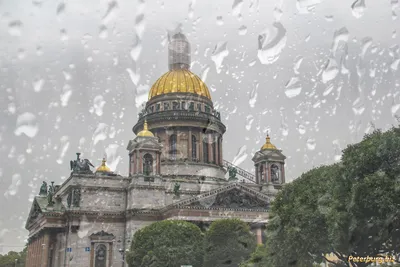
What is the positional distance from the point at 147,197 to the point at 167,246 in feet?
43.5

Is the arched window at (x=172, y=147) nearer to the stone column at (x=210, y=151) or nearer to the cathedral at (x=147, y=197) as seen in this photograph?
the cathedral at (x=147, y=197)

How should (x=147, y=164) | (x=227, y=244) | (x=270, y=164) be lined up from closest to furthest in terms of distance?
(x=227, y=244), (x=147, y=164), (x=270, y=164)

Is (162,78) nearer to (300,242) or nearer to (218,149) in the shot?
(218,149)

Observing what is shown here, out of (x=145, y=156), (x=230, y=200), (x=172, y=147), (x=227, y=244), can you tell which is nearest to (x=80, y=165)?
(x=145, y=156)

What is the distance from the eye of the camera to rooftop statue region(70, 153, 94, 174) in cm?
5680

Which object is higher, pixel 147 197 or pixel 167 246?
pixel 147 197

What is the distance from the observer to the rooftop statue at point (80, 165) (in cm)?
5680

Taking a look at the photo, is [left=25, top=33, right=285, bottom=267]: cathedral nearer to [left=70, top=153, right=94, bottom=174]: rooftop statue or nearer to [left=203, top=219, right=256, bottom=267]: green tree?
[left=70, top=153, right=94, bottom=174]: rooftop statue

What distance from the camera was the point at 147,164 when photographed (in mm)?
57031

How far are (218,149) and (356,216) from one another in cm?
4534

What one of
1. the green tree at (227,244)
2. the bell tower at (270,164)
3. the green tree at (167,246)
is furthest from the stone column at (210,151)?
the green tree at (227,244)

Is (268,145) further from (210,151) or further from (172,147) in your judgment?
(172,147)

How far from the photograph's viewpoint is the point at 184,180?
5947 centimetres

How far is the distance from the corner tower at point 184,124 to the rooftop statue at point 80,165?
9771 mm
